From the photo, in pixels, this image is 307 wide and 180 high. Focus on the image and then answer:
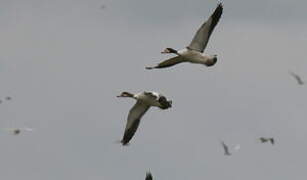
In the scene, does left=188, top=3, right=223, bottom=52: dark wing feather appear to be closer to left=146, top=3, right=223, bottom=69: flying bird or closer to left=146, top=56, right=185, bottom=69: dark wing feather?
left=146, top=3, right=223, bottom=69: flying bird

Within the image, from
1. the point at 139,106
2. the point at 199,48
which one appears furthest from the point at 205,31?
the point at 139,106

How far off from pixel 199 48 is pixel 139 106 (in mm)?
4028

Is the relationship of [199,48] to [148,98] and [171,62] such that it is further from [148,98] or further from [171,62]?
[148,98]

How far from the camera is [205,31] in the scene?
5531cm

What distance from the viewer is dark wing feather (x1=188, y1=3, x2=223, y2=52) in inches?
2153

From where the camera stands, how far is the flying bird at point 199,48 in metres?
53.7

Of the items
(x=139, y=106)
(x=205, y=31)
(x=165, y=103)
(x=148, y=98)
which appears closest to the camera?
(x=165, y=103)

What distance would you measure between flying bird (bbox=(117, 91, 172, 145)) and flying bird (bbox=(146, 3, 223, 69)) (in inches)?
63.2

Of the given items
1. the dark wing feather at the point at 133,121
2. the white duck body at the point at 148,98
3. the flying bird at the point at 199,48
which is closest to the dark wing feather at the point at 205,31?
the flying bird at the point at 199,48

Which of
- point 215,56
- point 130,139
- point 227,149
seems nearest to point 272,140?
point 227,149

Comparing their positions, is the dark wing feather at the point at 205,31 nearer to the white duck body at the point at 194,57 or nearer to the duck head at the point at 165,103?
the white duck body at the point at 194,57

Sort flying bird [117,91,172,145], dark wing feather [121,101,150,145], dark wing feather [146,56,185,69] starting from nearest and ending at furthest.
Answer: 1. flying bird [117,91,172,145]
2. dark wing feather [146,56,185,69]
3. dark wing feather [121,101,150,145]

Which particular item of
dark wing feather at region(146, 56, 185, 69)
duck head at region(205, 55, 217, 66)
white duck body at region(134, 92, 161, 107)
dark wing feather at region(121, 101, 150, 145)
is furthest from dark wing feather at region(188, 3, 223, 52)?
dark wing feather at region(121, 101, 150, 145)

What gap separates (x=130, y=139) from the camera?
58281mm
